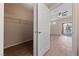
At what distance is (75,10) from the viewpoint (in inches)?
88.7

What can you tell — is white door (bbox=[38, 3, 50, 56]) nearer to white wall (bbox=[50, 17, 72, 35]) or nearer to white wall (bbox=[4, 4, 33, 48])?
white wall (bbox=[4, 4, 33, 48])

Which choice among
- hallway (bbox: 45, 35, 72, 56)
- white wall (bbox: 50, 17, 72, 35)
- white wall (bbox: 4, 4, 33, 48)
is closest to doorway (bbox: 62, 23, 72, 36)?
white wall (bbox: 50, 17, 72, 35)

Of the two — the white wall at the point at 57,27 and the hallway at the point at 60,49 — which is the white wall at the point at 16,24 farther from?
the white wall at the point at 57,27

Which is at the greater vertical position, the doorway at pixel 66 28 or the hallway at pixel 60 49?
the doorway at pixel 66 28

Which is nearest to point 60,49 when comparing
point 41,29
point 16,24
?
point 41,29

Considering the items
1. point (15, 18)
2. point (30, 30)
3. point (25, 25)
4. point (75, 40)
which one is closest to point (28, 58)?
point (75, 40)

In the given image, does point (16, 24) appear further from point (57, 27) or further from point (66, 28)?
point (66, 28)

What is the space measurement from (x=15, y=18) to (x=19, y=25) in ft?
1.46

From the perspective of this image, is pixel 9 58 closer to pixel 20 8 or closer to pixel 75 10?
pixel 75 10

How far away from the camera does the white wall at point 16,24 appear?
3807 mm

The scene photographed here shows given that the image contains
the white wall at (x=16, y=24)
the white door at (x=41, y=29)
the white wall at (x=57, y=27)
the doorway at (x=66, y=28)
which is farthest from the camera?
the white wall at (x=57, y=27)

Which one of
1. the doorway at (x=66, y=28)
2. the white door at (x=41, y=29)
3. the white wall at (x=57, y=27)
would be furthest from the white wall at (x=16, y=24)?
the doorway at (x=66, y=28)

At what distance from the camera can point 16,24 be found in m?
A: 4.39

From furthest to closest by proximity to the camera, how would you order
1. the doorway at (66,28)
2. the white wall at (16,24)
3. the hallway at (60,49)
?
the doorway at (66,28), the white wall at (16,24), the hallway at (60,49)
